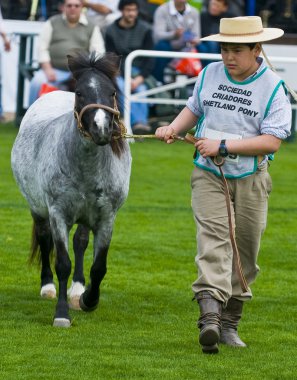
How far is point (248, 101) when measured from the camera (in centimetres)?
788

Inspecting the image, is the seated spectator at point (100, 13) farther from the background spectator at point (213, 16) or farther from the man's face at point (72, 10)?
the man's face at point (72, 10)

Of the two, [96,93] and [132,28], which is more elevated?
[96,93]

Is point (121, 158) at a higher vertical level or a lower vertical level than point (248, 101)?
lower

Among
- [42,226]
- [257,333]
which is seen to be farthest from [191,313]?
[42,226]

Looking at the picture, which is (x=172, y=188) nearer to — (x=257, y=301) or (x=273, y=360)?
(x=257, y=301)

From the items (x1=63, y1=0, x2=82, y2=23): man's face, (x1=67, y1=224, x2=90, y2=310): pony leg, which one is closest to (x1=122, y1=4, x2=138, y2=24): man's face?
(x1=63, y1=0, x2=82, y2=23): man's face

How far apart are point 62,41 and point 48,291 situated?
10.5 metres

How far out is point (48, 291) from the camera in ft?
32.6

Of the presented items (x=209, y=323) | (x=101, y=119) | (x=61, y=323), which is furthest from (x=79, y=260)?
(x=209, y=323)

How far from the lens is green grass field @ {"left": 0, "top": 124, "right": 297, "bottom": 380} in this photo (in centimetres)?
748

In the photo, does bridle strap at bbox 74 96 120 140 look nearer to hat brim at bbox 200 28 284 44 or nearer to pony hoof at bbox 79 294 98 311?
hat brim at bbox 200 28 284 44

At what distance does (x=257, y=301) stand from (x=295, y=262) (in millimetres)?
1930

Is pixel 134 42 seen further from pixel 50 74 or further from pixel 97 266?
pixel 97 266

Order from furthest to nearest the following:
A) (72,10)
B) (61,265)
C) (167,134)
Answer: (72,10) < (61,265) < (167,134)
